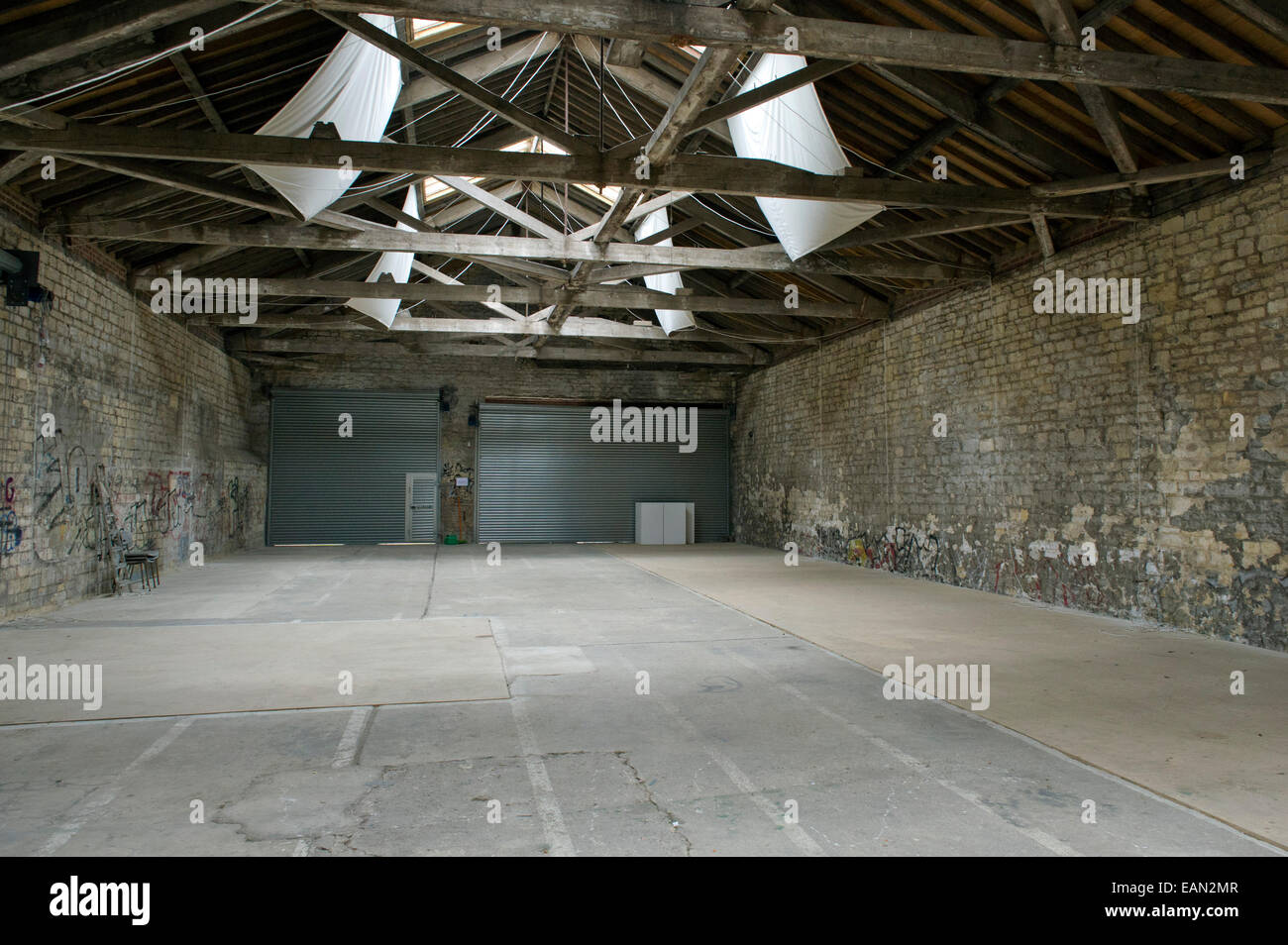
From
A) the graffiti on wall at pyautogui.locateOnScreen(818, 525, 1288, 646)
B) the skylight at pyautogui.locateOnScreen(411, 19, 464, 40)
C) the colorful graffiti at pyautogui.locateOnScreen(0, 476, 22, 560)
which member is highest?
the skylight at pyautogui.locateOnScreen(411, 19, 464, 40)

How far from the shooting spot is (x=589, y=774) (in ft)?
12.1

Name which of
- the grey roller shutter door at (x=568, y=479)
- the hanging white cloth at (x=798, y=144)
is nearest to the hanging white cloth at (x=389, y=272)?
the hanging white cloth at (x=798, y=144)

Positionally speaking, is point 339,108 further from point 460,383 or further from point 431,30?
point 460,383

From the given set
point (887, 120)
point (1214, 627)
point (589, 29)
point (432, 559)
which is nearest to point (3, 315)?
point (589, 29)

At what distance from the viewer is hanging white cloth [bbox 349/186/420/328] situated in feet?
34.9

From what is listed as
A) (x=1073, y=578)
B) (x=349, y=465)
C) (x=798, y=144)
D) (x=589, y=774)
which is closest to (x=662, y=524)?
(x=349, y=465)

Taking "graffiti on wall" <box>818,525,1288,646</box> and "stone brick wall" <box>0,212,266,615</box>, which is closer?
"graffiti on wall" <box>818,525,1288,646</box>

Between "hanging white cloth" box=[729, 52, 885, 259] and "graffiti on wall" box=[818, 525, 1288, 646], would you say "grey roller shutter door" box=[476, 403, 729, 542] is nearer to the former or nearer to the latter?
"graffiti on wall" box=[818, 525, 1288, 646]

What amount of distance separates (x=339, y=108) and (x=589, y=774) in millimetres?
5865

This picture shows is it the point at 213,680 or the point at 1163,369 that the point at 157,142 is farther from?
the point at 1163,369

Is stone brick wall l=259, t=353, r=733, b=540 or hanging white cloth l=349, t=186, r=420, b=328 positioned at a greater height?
hanging white cloth l=349, t=186, r=420, b=328

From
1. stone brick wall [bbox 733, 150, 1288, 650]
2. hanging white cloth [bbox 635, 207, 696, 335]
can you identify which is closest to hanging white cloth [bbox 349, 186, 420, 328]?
hanging white cloth [bbox 635, 207, 696, 335]

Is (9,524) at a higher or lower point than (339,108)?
lower

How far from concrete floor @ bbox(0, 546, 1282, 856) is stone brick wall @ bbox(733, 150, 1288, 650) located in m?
3.61
